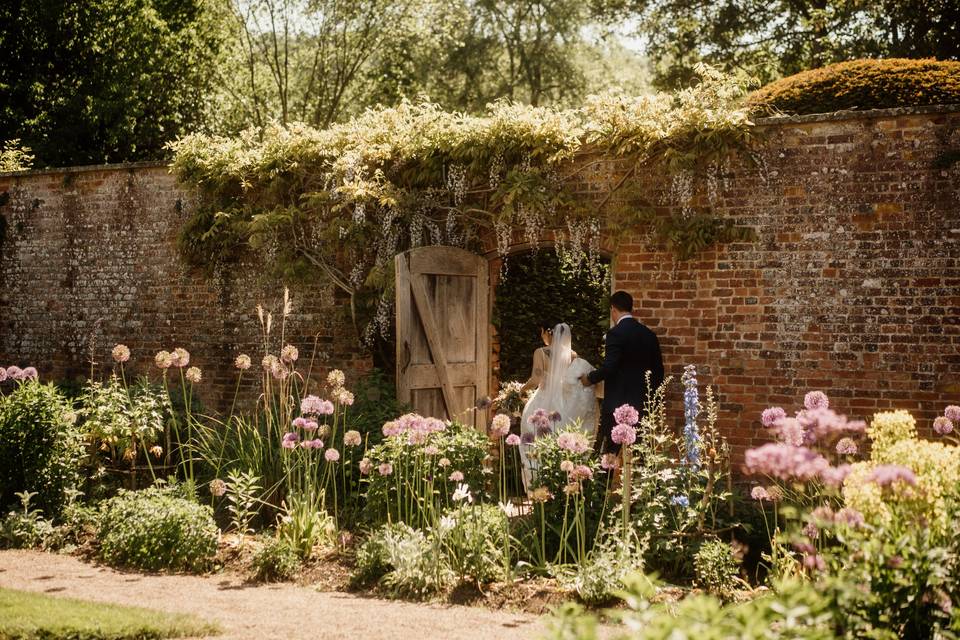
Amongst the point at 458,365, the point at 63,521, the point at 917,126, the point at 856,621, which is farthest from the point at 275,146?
the point at 856,621

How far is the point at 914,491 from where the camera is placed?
3.15m

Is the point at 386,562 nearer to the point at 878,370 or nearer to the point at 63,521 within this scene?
the point at 63,521

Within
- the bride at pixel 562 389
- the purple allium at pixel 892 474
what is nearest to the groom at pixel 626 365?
the bride at pixel 562 389

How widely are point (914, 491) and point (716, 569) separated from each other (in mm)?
1873

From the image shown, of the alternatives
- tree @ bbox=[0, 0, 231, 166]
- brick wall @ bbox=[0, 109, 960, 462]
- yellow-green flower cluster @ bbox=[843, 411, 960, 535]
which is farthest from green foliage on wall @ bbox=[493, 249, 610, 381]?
tree @ bbox=[0, 0, 231, 166]

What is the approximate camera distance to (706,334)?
7371 mm

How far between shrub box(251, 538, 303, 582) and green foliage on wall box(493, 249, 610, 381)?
545 centimetres

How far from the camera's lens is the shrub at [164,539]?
18.4ft

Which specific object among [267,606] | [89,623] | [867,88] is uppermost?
[867,88]

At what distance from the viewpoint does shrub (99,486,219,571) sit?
221 inches

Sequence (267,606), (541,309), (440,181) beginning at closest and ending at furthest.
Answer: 1. (267,606)
2. (440,181)
3. (541,309)

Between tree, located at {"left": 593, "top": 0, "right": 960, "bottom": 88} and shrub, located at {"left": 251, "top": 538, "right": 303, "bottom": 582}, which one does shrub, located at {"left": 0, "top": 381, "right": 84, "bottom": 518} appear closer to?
shrub, located at {"left": 251, "top": 538, "right": 303, "bottom": 582}

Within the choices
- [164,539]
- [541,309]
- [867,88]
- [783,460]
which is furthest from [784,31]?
[783,460]

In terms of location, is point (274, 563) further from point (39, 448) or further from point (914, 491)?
point (914, 491)
